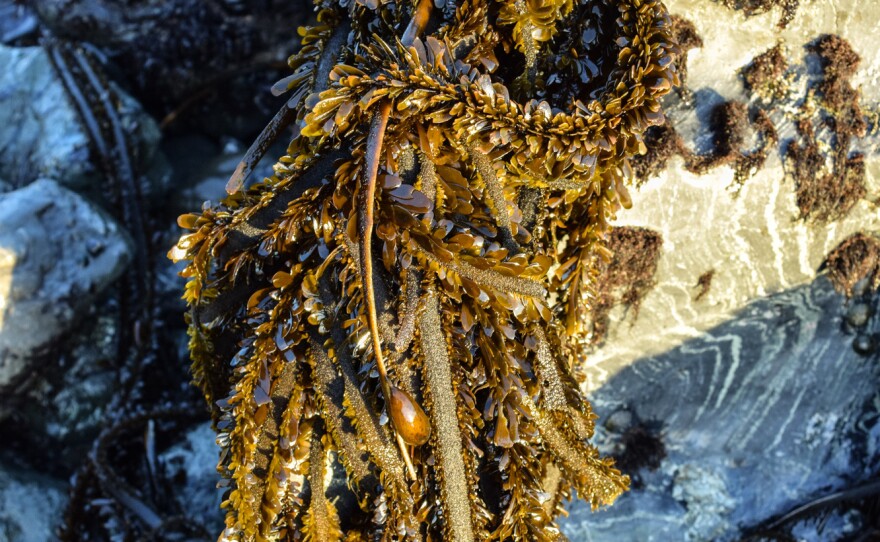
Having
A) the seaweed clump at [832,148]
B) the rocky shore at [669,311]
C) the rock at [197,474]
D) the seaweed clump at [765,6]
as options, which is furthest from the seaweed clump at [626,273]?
the rock at [197,474]

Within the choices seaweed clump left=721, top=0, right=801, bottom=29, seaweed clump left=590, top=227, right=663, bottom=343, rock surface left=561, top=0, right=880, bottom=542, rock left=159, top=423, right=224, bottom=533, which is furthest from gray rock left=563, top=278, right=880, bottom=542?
rock left=159, top=423, right=224, bottom=533

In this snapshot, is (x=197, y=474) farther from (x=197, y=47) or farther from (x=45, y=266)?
(x=197, y=47)

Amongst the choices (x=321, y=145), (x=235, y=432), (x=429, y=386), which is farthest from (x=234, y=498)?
(x=321, y=145)

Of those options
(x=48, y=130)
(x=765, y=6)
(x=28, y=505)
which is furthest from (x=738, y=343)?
(x=48, y=130)

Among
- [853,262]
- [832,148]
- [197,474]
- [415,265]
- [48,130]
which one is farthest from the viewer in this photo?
[48,130]

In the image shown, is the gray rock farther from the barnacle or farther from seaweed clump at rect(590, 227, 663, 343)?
the barnacle

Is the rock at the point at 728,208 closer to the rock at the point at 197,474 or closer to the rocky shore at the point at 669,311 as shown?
the rocky shore at the point at 669,311

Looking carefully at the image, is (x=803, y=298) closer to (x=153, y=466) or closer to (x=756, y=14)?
(x=756, y=14)
